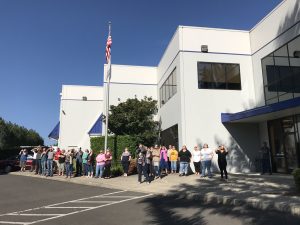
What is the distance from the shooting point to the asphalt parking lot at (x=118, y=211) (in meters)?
8.11

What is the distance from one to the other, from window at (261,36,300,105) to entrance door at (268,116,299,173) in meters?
1.34

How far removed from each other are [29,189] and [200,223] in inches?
389

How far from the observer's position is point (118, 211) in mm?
9445

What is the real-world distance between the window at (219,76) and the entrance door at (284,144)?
3.52 meters

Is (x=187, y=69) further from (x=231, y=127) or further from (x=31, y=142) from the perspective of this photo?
(x=31, y=142)

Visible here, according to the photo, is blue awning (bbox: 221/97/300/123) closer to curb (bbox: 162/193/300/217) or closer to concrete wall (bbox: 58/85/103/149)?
curb (bbox: 162/193/300/217)

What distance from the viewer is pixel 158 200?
11.2m

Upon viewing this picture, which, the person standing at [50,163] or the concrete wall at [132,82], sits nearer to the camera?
the person standing at [50,163]

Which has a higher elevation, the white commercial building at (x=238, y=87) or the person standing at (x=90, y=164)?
the white commercial building at (x=238, y=87)

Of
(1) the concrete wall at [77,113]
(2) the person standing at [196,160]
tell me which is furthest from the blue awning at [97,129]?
(2) the person standing at [196,160]

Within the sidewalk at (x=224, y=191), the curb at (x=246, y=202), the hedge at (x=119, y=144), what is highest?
the hedge at (x=119, y=144)

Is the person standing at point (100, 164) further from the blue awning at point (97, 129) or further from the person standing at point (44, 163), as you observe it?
the blue awning at point (97, 129)

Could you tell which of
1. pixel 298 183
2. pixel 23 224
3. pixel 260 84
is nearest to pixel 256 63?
pixel 260 84

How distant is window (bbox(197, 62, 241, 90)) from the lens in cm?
2062
